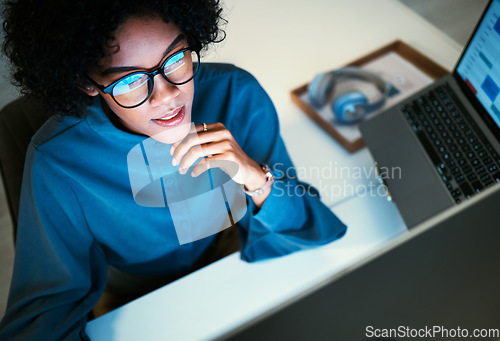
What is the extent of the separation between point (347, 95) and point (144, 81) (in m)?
0.60

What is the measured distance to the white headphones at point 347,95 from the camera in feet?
3.52

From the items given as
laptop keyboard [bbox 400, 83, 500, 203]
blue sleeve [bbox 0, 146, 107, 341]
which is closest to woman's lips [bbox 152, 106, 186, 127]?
blue sleeve [bbox 0, 146, 107, 341]

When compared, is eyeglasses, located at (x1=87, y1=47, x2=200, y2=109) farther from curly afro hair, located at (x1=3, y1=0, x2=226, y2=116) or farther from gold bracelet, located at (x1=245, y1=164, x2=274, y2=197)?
gold bracelet, located at (x1=245, y1=164, x2=274, y2=197)

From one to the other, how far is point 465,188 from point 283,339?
619 millimetres

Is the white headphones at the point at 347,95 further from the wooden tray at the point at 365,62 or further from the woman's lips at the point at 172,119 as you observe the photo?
the woman's lips at the point at 172,119

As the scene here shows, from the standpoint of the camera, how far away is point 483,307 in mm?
538

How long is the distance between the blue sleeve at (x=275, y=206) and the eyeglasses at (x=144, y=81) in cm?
24

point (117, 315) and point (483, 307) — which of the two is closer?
point (483, 307)

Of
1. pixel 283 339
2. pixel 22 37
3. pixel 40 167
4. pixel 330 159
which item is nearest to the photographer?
pixel 283 339

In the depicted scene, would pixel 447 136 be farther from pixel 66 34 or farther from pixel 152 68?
pixel 66 34

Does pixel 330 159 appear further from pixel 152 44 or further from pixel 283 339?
pixel 283 339

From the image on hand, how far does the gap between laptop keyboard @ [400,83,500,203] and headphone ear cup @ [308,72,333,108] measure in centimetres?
21

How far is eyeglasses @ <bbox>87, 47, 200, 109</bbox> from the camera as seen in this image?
65 cm

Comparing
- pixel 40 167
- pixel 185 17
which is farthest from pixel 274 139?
pixel 40 167
